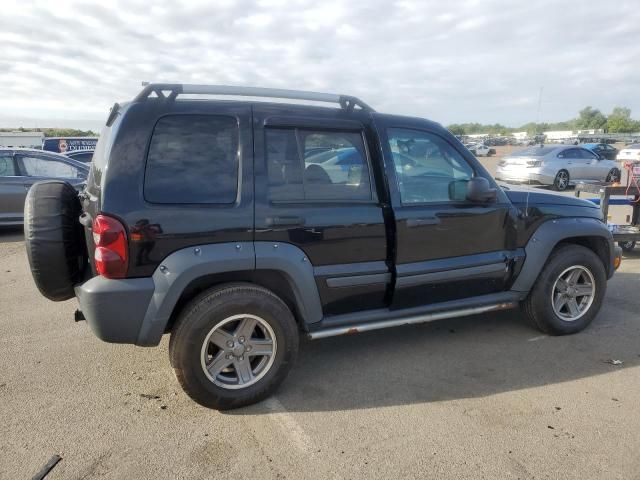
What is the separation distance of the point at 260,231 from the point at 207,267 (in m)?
0.40

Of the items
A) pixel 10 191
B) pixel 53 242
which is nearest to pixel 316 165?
pixel 53 242

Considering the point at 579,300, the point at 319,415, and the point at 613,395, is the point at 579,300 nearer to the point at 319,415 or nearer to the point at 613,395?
the point at 613,395

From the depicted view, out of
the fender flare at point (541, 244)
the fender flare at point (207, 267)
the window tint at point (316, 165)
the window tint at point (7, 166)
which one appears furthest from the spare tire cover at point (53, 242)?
the window tint at point (7, 166)

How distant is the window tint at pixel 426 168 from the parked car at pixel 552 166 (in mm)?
12618

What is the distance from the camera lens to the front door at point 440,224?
3553 mm

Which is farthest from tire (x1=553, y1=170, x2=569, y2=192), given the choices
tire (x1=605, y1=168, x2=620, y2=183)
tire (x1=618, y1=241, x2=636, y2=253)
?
tire (x1=618, y1=241, x2=636, y2=253)

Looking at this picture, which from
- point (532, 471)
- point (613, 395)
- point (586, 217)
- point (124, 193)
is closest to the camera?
point (532, 471)

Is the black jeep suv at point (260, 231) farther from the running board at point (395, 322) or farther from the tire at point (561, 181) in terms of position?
the tire at point (561, 181)

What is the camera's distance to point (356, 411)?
10.1 feet

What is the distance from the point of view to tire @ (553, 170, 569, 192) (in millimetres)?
15688

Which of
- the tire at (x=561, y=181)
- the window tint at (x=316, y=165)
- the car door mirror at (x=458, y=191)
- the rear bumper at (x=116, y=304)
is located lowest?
the tire at (x=561, y=181)

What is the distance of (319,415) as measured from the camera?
9.99 ft

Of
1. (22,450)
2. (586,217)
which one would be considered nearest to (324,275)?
(22,450)

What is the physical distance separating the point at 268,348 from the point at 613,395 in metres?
2.34
